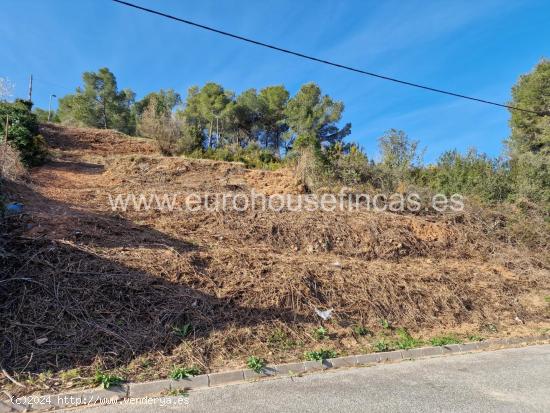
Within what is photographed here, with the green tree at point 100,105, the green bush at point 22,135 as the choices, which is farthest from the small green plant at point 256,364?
the green tree at point 100,105

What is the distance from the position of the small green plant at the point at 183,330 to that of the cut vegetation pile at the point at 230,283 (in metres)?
0.02

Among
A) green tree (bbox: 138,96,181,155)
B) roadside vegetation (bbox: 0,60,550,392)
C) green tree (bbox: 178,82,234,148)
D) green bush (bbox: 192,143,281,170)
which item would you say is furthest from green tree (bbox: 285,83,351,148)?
roadside vegetation (bbox: 0,60,550,392)

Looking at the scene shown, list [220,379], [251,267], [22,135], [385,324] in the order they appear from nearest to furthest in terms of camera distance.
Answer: [220,379] → [385,324] → [251,267] → [22,135]

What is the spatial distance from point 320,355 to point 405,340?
134 centimetres

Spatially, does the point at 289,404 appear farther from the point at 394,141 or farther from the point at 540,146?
the point at 540,146

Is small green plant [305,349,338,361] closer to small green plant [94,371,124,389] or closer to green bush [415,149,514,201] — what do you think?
small green plant [94,371,124,389]

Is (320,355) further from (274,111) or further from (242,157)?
(274,111)

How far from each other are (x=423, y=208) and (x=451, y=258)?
1.97 m

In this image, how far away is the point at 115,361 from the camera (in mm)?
3176

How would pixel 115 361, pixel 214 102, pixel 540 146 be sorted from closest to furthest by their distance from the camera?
pixel 115 361 → pixel 540 146 → pixel 214 102

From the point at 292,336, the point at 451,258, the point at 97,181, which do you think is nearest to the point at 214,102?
the point at 97,181

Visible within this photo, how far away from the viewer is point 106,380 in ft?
9.40

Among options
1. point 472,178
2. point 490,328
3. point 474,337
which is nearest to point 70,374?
point 474,337

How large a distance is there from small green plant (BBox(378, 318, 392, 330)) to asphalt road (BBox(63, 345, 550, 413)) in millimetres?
773
